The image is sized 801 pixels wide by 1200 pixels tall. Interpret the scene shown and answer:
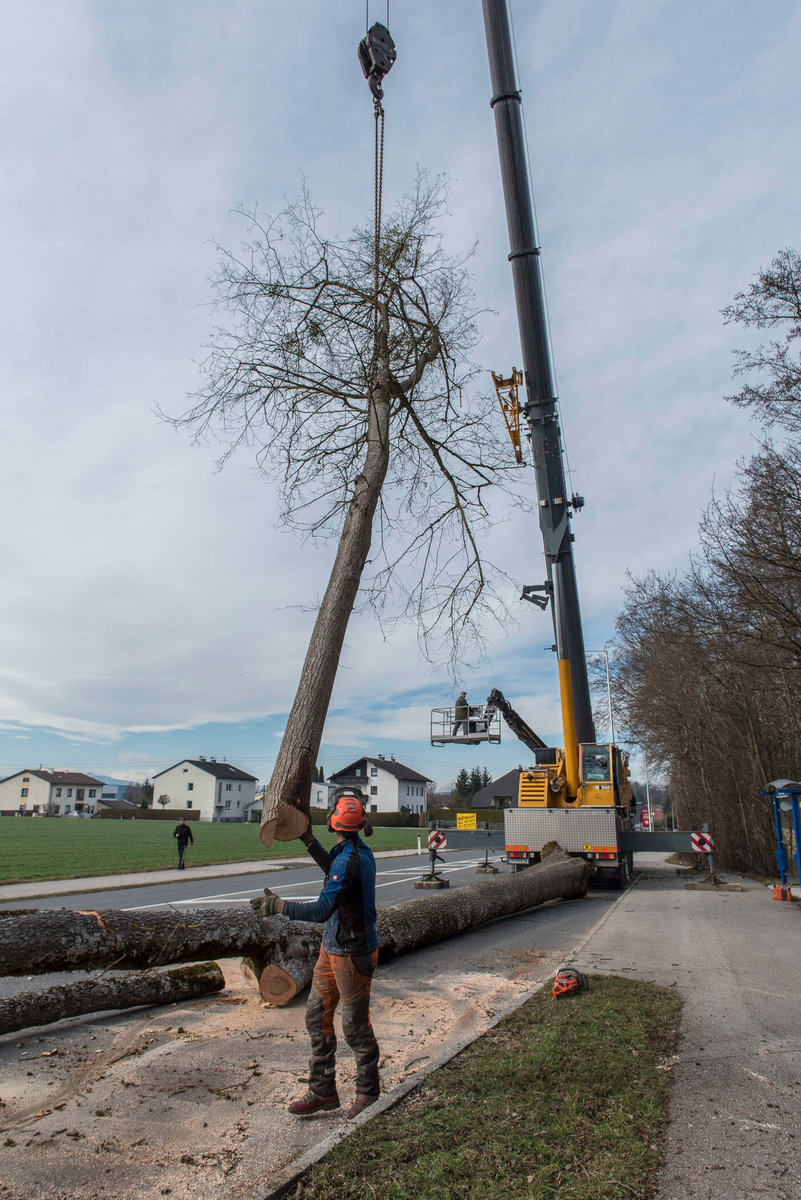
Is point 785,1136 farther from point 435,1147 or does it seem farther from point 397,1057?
point 397,1057

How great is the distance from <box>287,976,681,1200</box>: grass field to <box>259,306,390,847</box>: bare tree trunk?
80.0 inches

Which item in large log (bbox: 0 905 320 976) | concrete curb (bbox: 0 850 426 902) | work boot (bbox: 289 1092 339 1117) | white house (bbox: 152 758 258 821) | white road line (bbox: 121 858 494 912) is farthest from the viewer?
white house (bbox: 152 758 258 821)

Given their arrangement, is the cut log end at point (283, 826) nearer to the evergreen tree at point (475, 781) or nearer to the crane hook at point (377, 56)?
the crane hook at point (377, 56)

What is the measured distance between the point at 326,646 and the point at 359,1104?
3561 mm

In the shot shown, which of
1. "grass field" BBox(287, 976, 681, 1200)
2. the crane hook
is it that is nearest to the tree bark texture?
"grass field" BBox(287, 976, 681, 1200)

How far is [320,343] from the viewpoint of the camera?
7875 mm

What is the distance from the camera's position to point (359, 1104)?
12.1 feet

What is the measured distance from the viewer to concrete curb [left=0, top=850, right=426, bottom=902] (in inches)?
518

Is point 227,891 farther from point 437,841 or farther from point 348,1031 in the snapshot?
point 348,1031

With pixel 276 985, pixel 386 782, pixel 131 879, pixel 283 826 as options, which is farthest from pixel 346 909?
pixel 386 782

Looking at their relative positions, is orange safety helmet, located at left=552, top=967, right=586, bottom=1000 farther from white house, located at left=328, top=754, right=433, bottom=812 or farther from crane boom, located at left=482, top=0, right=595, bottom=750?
white house, located at left=328, top=754, right=433, bottom=812

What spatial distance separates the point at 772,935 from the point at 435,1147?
7851 mm

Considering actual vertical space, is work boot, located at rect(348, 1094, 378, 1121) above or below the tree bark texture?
below

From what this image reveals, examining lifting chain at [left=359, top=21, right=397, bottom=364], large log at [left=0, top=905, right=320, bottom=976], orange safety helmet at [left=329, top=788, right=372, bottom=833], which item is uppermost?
lifting chain at [left=359, top=21, right=397, bottom=364]
